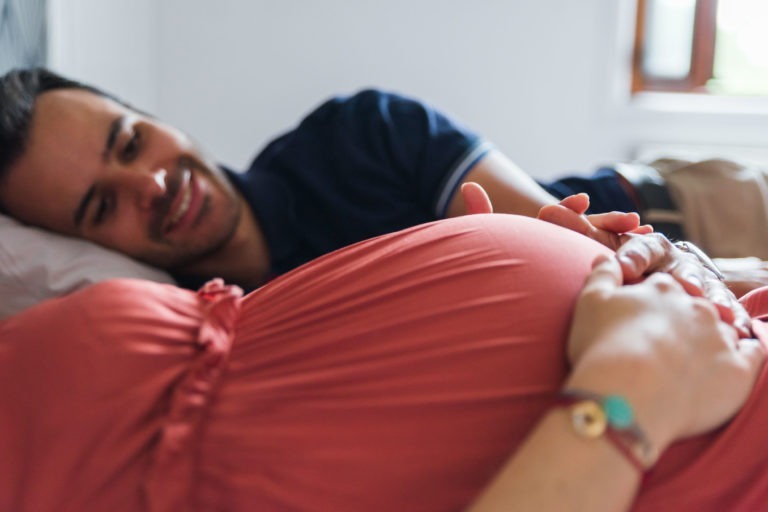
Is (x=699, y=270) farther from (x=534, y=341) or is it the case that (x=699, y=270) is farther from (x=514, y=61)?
(x=514, y=61)

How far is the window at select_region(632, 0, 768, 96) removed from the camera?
251 centimetres

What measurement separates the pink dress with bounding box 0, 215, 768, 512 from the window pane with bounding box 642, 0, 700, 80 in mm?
2102

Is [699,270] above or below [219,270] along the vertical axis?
above

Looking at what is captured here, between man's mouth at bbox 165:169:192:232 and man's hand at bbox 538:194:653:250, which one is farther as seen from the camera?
man's mouth at bbox 165:169:192:232

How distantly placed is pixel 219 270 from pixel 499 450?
1098 millimetres

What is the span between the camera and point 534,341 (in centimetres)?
59

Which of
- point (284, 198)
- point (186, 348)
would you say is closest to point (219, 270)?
point (284, 198)

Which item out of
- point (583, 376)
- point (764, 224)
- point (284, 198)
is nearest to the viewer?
point (583, 376)

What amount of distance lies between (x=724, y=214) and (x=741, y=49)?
1321 millimetres

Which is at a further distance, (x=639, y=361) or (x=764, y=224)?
(x=764, y=224)

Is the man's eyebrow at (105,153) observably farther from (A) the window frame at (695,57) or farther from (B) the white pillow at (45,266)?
→ (A) the window frame at (695,57)

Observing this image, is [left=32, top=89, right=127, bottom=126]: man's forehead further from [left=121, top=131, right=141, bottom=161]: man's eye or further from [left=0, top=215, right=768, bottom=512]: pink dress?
[left=0, top=215, right=768, bottom=512]: pink dress

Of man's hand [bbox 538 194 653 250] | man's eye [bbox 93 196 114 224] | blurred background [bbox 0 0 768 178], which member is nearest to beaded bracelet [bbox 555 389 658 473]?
man's hand [bbox 538 194 653 250]

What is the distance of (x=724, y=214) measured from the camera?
4.86 ft
